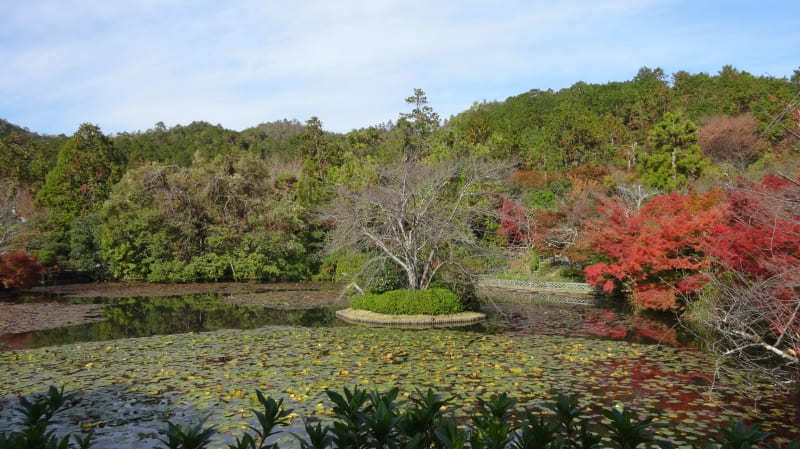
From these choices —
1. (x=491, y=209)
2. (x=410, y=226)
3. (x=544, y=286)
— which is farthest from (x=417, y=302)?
(x=544, y=286)

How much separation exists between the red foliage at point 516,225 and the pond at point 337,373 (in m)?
14.5

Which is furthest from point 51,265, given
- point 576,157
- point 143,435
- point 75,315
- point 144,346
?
point 576,157

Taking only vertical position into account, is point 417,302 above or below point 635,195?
below

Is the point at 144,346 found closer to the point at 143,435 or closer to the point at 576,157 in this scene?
the point at 143,435

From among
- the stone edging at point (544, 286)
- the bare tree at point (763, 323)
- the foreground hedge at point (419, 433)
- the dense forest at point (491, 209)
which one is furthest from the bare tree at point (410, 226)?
the foreground hedge at point (419, 433)

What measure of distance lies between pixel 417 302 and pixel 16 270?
721 inches

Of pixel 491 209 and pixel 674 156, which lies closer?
pixel 491 209

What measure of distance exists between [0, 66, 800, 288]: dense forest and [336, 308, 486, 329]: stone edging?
4582 millimetres

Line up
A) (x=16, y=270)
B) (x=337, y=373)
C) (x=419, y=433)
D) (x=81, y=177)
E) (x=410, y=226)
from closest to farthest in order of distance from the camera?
(x=419, y=433) < (x=337, y=373) < (x=410, y=226) < (x=16, y=270) < (x=81, y=177)

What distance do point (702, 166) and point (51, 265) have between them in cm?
3495

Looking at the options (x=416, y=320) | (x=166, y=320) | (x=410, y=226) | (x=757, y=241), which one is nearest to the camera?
(x=757, y=241)

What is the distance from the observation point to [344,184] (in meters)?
28.3

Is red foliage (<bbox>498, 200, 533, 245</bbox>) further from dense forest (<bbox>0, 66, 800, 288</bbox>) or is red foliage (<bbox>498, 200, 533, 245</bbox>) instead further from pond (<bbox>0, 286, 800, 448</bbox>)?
pond (<bbox>0, 286, 800, 448</bbox>)

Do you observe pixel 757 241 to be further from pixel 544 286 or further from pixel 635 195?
pixel 635 195
